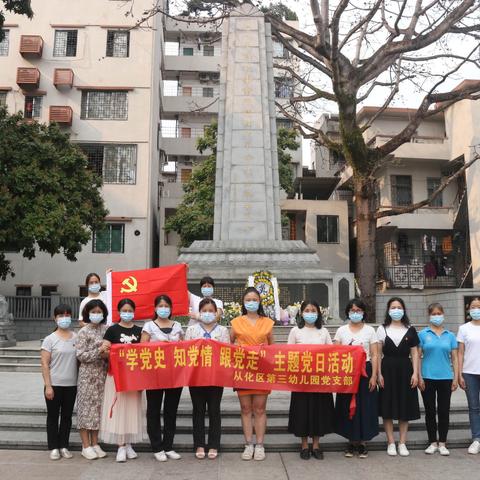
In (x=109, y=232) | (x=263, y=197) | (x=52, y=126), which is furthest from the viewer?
(x=109, y=232)

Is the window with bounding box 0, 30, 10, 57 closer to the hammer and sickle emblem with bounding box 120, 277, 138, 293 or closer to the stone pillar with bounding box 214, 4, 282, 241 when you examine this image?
the stone pillar with bounding box 214, 4, 282, 241

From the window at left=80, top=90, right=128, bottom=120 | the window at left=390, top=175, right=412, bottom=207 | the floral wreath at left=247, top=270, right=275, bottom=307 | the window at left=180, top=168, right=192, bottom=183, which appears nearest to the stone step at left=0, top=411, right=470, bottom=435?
the floral wreath at left=247, top=270, right=275, bottom=307

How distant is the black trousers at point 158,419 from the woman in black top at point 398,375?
179cm

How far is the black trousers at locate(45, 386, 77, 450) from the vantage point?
4602 mm

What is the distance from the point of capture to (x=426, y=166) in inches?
918

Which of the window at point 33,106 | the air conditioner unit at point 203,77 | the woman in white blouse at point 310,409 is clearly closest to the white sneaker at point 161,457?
the woman in white blouse at point 310,409

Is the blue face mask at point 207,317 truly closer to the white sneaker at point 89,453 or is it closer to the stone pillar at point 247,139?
the white sneaker at point 89,453

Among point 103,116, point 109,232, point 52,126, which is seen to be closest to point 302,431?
point 52,126

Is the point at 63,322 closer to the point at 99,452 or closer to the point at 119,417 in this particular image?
the point at 119,417

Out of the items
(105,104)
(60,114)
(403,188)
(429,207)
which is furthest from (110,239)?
(429,207)

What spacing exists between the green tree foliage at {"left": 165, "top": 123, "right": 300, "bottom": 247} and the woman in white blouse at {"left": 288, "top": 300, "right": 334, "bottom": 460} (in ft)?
46.4

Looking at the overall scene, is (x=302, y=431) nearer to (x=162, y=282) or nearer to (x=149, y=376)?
(x=149, y=376)

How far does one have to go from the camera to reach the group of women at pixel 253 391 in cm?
459

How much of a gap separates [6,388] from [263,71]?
8.77 m
